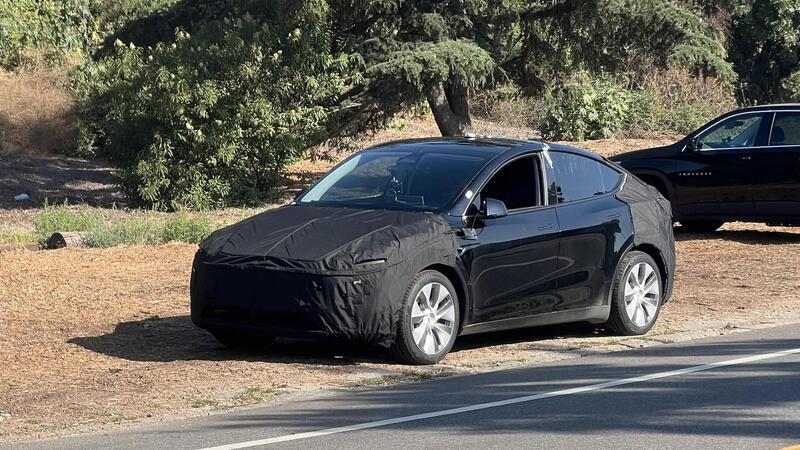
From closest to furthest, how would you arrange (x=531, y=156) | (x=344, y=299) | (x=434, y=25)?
1. (x=344, y=299)
2. (x=531, y=156)
3. (x=434, y=25)

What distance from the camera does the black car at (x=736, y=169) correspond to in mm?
17422

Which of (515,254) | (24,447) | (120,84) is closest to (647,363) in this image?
(515,254)

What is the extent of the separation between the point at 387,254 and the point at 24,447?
307 cm

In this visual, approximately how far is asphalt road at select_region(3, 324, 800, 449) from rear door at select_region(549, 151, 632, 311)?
1.10m

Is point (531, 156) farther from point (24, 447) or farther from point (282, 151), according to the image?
point (282, 151)

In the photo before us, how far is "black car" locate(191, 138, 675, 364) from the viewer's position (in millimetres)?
9703

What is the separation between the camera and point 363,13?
24.0 m

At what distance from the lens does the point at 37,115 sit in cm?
3048

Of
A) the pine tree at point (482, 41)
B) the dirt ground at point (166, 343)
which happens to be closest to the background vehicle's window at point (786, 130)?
the dirt ground at point (166, 343)

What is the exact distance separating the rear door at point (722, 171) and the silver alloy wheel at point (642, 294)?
6.24 meters

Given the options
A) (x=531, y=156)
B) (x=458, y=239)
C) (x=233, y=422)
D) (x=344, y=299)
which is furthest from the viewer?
(x=531, y=156)

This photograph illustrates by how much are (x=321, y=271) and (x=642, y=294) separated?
3422 millimetres

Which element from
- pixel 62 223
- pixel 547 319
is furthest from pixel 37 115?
pixel 547 319

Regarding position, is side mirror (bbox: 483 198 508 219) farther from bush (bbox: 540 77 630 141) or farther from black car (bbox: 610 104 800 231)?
bush (bbox: 540 77 630 141)
